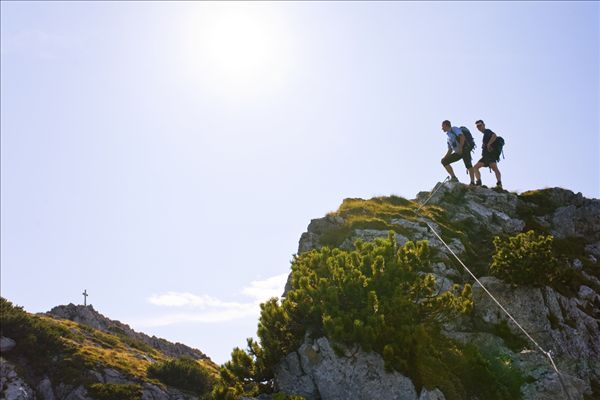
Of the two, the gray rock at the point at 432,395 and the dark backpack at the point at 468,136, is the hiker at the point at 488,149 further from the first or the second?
the gray rock at the point at 432,395

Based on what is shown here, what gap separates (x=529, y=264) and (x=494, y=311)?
181cm

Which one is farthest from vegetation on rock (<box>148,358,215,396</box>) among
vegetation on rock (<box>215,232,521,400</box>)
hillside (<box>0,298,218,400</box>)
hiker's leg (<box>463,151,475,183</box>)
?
hiker's leg (<box>463,151,475,183</box>)

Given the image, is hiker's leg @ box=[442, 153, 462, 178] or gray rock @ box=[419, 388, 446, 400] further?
hiker's leg @ box=[442, 153, 462, 178]

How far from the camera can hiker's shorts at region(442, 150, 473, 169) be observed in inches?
912

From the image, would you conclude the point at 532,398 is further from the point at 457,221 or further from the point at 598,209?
the point at 598,209

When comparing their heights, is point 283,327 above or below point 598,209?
below

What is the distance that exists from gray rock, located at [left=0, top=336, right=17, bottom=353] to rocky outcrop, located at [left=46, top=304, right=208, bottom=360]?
47.3ft

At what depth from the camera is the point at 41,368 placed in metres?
26.9

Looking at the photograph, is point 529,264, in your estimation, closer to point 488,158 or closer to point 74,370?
point 488,158

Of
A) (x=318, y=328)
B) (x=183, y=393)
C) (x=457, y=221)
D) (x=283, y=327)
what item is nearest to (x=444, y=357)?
(x=318, y=328)

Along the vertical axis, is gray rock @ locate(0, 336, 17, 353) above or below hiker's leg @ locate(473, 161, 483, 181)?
below

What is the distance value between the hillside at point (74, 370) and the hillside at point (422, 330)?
15972mm

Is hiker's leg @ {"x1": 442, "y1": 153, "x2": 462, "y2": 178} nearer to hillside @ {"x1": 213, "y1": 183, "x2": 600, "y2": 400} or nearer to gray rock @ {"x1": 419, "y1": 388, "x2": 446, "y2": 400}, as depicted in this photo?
hillside @ {"x1": 213, "y1": 183, "x2": 600, "y2": 400}

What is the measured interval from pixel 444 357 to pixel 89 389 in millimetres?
20658
